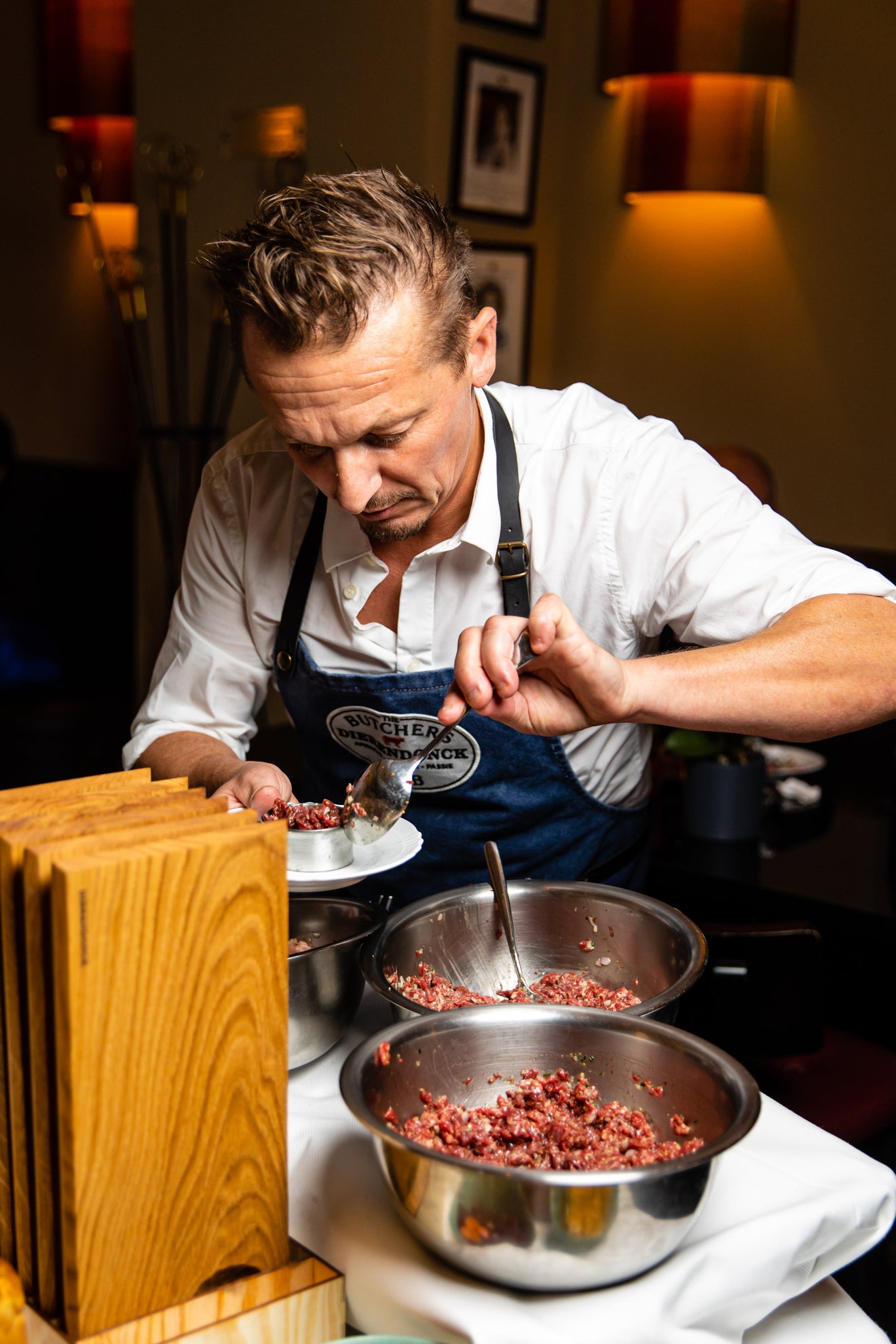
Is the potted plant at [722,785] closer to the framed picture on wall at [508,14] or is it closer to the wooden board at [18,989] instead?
the wooden board at [18,989]

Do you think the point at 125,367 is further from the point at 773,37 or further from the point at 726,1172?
the point at 726,1172

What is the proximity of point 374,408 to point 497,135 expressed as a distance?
2675mm

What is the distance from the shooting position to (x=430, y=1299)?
32.7 inches

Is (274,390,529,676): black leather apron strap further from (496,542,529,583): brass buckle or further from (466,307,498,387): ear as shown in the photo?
(466,307,498,387): ear

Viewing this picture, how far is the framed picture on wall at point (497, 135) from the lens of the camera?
3.53 metres

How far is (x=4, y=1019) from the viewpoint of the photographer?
2.72 feet

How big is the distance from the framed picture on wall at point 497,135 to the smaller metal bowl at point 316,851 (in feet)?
9.00

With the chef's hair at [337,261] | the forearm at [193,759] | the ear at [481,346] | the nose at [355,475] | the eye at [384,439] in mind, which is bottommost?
the forearm at [193,759]

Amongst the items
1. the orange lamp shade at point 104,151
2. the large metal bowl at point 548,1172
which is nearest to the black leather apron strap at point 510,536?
the large metal bowl at point 548,1172

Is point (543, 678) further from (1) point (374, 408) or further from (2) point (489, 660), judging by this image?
(1) point (374, 408)

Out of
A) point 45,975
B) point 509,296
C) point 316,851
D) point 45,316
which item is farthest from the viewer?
point 45,316

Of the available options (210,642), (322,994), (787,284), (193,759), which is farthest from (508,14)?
(322,994)

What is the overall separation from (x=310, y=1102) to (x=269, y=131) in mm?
3553

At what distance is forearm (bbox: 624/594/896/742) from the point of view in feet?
4.17
